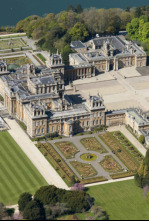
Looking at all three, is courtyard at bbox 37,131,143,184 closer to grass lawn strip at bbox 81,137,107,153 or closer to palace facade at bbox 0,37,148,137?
grass lawn strip at bbox 81,137,107,153

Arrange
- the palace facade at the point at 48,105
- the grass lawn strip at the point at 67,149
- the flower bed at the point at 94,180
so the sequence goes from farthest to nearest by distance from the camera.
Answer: the palace facade at the point at 48,105, the grass lawn strip at the point at 67,149, the flower bed at the point at 94,180

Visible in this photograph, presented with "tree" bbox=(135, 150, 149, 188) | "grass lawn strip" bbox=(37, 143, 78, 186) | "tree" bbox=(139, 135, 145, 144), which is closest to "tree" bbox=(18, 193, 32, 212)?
"grass lawn strip" bbox=(37, 143, 78, 186)

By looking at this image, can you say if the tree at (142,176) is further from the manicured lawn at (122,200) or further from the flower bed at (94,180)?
the flower bed at (94,180)

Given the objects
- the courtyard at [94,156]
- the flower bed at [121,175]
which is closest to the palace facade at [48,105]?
the courtyard at [94,156]

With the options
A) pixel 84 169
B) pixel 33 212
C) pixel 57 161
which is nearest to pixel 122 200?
pixel 84 169

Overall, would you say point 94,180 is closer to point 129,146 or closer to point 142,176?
point 142,176

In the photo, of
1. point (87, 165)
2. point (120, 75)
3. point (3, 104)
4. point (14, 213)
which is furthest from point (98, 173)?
point (120, 75)
